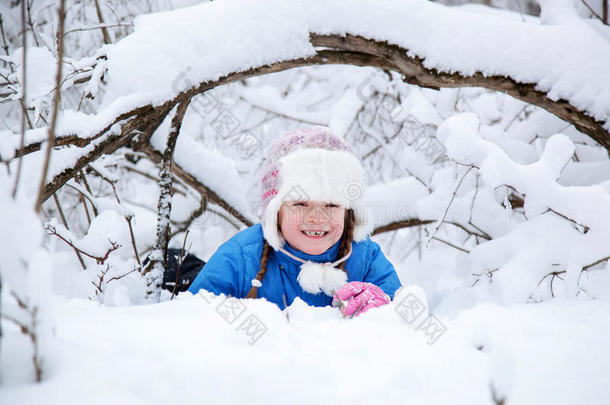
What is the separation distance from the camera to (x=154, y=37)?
1791 mm

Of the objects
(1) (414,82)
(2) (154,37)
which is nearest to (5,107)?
(2) (154,37)

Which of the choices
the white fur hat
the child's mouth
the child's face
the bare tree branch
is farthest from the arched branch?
the child's mouth

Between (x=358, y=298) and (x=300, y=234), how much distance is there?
50 cm

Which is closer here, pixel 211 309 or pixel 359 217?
pixel 211 309

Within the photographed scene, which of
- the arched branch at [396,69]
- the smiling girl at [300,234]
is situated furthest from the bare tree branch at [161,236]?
the smiling girl at [300,234]

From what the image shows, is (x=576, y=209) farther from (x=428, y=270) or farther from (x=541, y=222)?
(x=428, y=270)

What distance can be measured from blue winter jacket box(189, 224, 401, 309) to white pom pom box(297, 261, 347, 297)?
7 cm

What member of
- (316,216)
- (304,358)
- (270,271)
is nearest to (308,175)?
(316,216)

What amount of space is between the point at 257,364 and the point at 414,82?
148cm

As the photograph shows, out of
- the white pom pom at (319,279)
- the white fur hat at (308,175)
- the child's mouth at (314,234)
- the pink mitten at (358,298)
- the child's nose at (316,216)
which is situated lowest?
the white pom pom at (319,279)

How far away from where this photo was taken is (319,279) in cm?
220

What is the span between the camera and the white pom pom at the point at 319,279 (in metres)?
2.20

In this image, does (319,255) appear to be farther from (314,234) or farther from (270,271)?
(270,271)

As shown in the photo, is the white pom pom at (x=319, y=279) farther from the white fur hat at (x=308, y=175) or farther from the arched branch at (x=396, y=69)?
the arched branch at (x=396, y=69)
